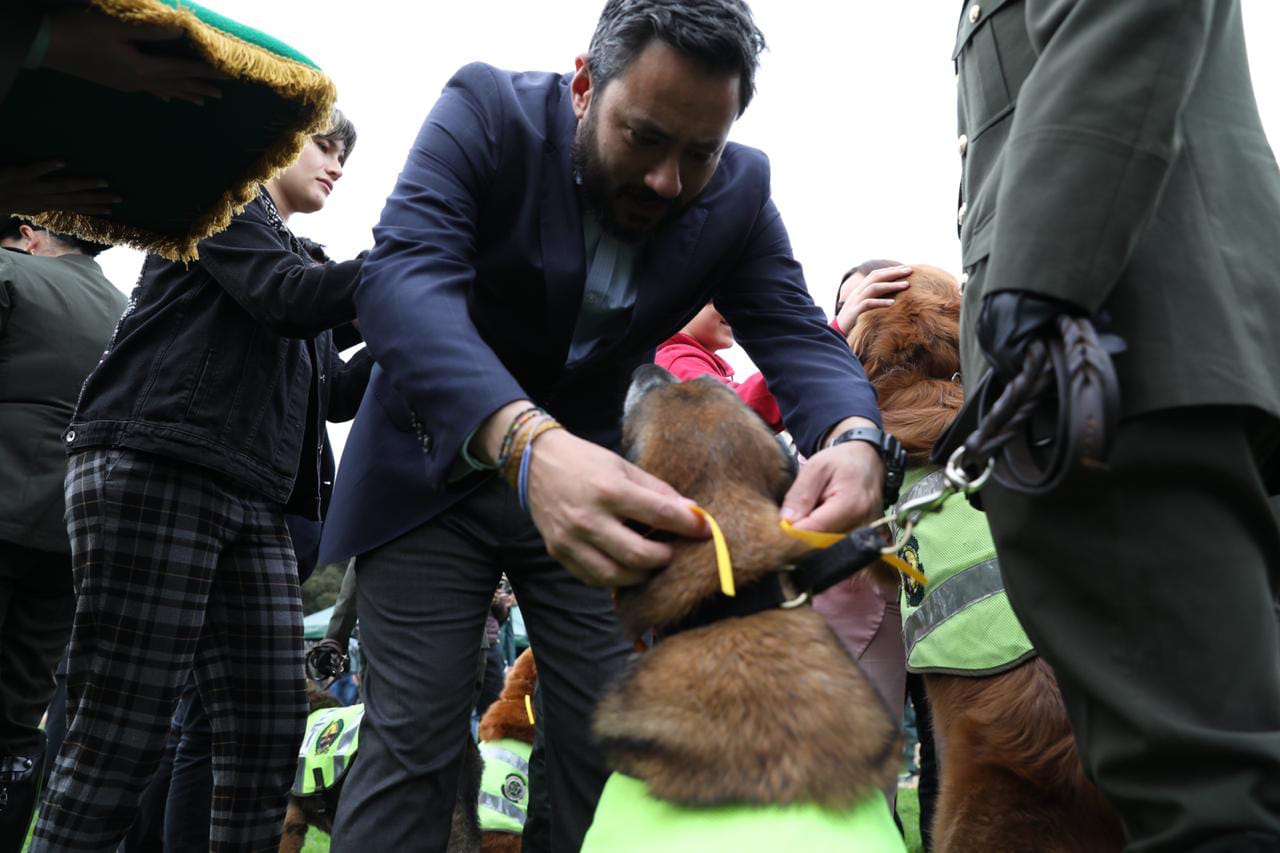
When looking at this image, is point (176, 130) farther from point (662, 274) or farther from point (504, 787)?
point (504, 787)

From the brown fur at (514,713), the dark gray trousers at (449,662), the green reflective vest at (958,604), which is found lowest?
the brown fur at (514,713)

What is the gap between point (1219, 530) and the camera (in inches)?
65.6

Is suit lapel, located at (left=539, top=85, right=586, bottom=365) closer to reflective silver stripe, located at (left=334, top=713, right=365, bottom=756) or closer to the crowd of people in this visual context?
the crowd of people

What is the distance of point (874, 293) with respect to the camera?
3.81 meters

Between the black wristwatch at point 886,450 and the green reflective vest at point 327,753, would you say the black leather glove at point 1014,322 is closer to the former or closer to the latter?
the black wristwatch at point 886,450

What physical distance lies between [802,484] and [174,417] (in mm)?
1838

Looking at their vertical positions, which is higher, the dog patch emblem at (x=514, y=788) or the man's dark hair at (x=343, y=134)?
the man's dark hair at (x=343, y=134)

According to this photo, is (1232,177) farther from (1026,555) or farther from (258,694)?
(258,694)

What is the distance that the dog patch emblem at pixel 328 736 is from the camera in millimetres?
4309

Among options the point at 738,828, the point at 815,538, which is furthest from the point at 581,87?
the point at 738,828

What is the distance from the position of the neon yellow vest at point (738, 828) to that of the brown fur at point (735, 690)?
0.02 meters

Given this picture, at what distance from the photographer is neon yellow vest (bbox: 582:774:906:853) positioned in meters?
1.61

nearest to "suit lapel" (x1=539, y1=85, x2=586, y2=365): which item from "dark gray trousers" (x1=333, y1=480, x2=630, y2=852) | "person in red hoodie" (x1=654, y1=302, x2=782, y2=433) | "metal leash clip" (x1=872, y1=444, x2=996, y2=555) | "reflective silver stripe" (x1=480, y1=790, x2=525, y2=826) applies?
"dark gray trousers" (x1=333, y1=480, x2=630, y2=852)

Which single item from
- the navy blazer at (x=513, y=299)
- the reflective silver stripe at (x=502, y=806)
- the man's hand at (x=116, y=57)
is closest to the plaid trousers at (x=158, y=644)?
the navy blazer at (x=513, y=299)
